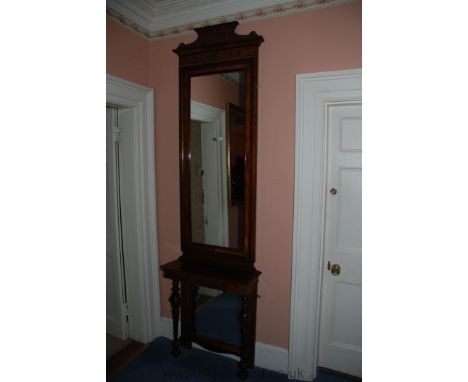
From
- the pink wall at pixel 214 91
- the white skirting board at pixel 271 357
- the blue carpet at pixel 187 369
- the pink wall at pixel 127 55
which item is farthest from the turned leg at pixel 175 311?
the pink wall at pixel 127 55

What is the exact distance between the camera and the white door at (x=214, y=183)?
2250 mm

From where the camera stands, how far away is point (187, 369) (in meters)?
2.25

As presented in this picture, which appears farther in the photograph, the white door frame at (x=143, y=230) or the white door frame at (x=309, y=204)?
the white door frame at (x=143, y=230)

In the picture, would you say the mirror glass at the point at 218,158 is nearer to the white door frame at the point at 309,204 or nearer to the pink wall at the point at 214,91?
the pink wall at the point at 214,91

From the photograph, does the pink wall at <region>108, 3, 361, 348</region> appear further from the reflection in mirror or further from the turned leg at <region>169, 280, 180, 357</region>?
the turned leg at <region>169, 280, 180, 357</region>

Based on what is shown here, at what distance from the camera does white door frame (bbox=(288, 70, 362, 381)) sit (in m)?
1.89

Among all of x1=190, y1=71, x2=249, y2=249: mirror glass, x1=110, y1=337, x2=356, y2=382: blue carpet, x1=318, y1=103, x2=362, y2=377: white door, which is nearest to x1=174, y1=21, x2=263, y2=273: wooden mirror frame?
x1=190, y1=71, x2=249, y2=249: mirror glass

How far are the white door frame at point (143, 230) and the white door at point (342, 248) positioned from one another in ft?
4.93

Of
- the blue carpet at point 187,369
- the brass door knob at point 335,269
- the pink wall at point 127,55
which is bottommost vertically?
the blue carpet at point 187,369

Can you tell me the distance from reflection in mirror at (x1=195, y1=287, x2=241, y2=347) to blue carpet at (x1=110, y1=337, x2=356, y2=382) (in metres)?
0.19

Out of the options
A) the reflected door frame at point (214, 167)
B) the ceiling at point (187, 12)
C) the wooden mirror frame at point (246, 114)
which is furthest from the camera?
the reflected door frame at point (214, 167)

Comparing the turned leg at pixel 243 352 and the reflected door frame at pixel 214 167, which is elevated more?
the reflected door frame at pixel 214 167

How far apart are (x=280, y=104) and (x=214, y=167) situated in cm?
71
